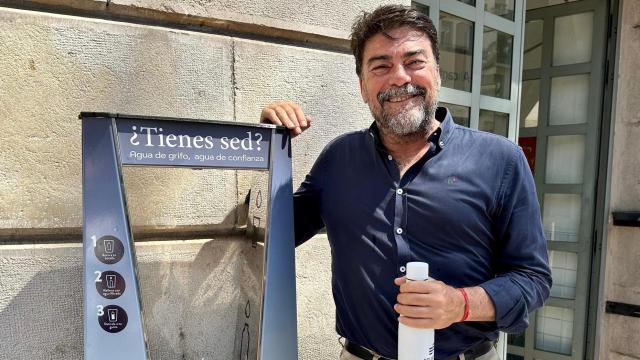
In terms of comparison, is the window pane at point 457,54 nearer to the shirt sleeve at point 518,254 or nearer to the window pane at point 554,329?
the shirt sleeve at point 518,254

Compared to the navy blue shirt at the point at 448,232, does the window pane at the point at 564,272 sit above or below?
below

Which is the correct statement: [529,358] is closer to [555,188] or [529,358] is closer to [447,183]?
[555,188]

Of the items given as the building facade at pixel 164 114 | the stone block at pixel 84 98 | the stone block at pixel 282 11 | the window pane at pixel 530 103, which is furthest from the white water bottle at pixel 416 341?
the window pane at pixel 530 103

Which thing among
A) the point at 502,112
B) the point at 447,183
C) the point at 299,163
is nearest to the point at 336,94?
the point at 299,163

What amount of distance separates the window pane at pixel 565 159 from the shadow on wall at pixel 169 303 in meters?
3.54

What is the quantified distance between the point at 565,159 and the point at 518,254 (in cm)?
336

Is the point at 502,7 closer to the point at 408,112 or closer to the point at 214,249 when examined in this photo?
the point at 408,112

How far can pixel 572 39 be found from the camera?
450cm

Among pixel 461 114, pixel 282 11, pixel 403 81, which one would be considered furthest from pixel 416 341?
pixel 461 114

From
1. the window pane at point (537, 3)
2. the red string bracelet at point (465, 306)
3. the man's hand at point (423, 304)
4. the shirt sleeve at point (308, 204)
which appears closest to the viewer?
the man's hand at point (423, 304)

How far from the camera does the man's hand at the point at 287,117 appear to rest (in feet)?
5.86

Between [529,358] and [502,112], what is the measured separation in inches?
99.1

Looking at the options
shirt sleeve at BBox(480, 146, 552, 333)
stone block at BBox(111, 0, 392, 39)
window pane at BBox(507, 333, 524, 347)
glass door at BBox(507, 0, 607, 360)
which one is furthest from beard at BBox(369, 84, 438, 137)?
window pane at BBox(507, 333, 524, 347)

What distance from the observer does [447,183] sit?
1.70 metres
